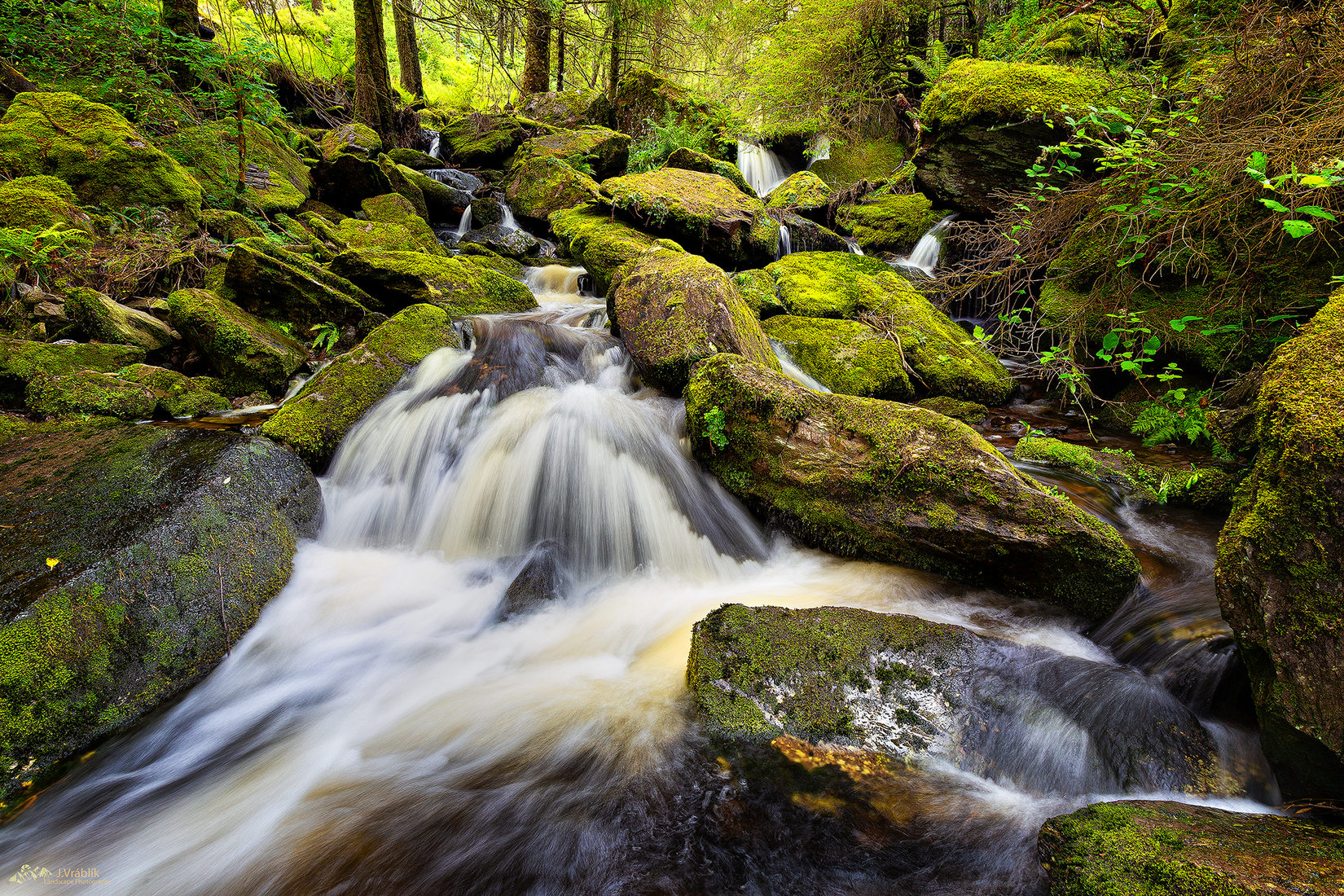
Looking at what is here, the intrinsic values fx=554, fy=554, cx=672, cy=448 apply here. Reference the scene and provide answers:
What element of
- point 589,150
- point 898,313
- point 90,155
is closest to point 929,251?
point 898,313

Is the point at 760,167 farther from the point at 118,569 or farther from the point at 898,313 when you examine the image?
the point at 118,569

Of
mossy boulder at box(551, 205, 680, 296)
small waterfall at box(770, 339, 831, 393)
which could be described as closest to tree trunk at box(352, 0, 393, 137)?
mossy boulder at box(551, 205, 680, 296)

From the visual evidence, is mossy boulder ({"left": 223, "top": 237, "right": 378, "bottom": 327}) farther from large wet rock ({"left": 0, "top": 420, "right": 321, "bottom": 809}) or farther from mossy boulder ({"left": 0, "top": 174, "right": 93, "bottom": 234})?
large wet rock ({"left": 0, "top": 420, "right": 321, "bottom": 809})

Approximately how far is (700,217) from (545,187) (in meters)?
4.41

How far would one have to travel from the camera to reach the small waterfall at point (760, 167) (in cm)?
1522

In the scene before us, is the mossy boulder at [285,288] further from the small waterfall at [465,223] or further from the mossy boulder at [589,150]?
the mossy boulder at [589,150]

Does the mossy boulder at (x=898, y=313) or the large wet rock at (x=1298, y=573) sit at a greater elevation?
the mossy boulder at (x=898, y=313)

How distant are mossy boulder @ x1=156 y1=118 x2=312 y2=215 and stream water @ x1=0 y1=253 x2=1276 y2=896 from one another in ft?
18.9

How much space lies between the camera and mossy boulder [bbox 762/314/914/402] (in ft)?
20.7

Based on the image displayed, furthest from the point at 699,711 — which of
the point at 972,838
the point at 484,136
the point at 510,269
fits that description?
the point at 484,136

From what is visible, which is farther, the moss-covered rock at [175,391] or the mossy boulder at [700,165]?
the mossy boulder at [700,165]

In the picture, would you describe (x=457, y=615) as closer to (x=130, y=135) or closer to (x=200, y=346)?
(x=200, y=346)

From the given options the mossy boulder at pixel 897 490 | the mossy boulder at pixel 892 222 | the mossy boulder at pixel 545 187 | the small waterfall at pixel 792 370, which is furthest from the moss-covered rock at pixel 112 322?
the mossy boulder at pixel 892 222

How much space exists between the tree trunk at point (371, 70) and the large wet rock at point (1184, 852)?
15391 mm
